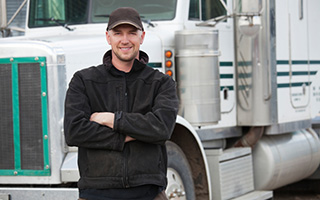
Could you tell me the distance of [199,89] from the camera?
586cm

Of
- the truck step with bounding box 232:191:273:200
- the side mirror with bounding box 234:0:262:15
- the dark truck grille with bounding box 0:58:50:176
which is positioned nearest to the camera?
the dark truck grille with bounding box 0:58:50:176

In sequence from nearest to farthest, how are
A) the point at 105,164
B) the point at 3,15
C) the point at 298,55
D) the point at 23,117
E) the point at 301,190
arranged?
the point at 105,164, the point at 23,117, the point at 3,15, the point at 298,55, the point at 301,190

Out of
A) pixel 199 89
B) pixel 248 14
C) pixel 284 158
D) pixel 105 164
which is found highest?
pixel 248 14

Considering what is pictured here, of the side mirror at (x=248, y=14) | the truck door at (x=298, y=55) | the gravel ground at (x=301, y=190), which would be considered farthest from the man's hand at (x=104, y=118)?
the gravel ground at (x=301, y=190)

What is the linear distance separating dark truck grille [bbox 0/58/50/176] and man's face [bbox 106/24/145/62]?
177 centimetres

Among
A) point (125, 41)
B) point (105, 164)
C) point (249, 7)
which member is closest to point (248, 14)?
point (249, 7)

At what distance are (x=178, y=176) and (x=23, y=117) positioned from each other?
4.78 ft

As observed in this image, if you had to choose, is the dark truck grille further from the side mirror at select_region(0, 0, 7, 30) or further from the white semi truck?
the side mirror at select_region(0, 0, 7, 30)

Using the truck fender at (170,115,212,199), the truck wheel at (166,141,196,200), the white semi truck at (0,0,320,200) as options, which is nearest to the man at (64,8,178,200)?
the white semi truck at (0,0,320,200)

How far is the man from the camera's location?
315 cm

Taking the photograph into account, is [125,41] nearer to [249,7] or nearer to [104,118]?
[104,118]

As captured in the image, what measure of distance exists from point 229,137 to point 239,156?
0.27 meters

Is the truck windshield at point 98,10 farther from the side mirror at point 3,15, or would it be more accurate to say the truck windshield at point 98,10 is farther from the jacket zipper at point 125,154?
the jacket zipper at point 125,154

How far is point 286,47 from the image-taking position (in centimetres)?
715
